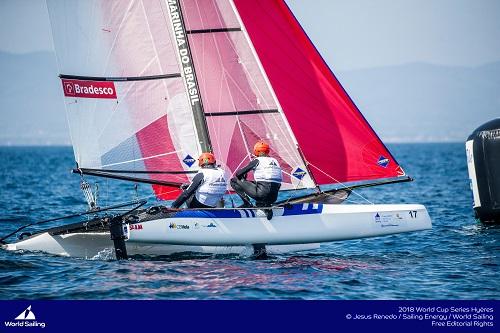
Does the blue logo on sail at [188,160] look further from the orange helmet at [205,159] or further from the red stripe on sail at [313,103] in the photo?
the red stripe on sail at [313,103]

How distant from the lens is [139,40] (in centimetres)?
1285

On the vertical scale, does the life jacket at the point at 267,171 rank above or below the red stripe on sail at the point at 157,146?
below

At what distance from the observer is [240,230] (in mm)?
11672

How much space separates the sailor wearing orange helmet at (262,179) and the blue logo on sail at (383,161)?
5.93 ft

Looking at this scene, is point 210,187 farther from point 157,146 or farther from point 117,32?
point 117,32

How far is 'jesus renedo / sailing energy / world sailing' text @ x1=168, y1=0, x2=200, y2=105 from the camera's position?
41.5ft

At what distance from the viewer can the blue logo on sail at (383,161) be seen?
12.8 m

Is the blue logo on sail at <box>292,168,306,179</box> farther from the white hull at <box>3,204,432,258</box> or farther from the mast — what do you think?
the mast

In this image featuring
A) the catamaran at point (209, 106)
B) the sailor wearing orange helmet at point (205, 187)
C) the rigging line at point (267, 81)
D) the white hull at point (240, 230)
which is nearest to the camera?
the white hull at point (240, 230)

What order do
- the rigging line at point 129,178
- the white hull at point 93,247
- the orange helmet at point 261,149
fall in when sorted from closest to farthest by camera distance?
the white hull at point 93,247, the orange helmet at point 261,149, the rigging line at point 129,178

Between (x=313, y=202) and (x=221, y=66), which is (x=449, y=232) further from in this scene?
(x=221, y=66)

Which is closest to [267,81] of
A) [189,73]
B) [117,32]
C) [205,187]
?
[189,73]
